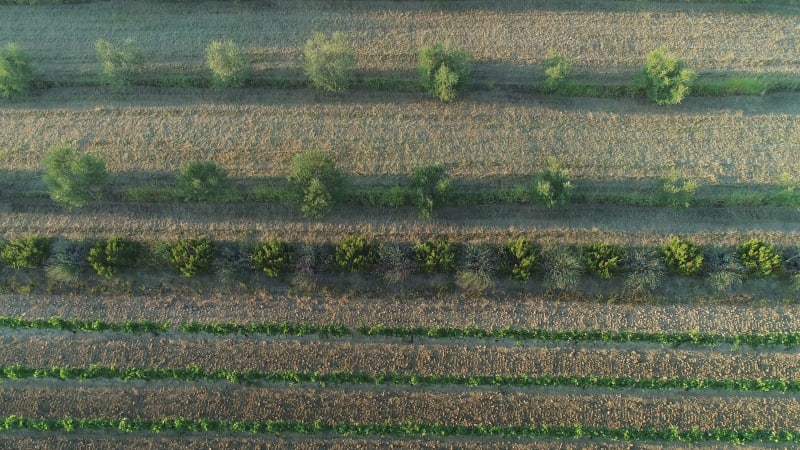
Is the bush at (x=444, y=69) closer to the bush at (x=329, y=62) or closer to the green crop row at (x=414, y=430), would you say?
the bush at (x=329, y=62)

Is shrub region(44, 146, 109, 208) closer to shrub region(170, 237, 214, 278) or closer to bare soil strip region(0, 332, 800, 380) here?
shrub region(170, 237, 214, 278)

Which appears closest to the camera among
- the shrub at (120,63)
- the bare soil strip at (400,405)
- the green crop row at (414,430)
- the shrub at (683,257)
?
the green crop row at (414,430)

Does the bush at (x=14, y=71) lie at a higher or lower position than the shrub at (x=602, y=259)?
higher

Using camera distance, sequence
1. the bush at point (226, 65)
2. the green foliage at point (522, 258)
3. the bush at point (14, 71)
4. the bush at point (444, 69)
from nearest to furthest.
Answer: the green foliage at point (522, 258) → the bush at point (14, 71) → the bush at point (444, 69) → the bush at point (226, 65)

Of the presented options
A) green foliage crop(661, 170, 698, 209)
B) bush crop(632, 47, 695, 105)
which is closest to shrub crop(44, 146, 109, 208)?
green foliage crop(661, 170, 698, 209)

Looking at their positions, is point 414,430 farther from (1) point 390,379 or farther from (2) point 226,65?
(2) point 226,65

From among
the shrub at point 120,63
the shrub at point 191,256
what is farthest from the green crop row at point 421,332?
the shrub at point 120,63

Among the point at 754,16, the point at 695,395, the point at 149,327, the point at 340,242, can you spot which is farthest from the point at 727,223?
the point at 149,327

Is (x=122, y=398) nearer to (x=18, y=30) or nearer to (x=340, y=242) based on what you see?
(x=340, y=242)
